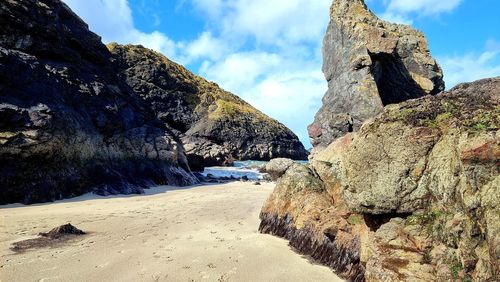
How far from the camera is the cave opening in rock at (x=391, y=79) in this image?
2617 cm

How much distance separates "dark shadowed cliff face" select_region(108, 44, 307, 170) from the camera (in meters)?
69.8

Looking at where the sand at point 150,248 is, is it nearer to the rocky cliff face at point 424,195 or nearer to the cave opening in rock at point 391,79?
the rocky cliff face at point 424,195

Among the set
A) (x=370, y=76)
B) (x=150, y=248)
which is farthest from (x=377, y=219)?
(x=370, y=76)

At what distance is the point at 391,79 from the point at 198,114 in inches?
2080

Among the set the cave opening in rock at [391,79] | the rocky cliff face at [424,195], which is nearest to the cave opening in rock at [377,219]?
the rocky cliff face at [424,195]

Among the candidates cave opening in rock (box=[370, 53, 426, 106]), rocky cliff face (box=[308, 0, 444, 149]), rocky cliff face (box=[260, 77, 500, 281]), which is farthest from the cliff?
cave opening in rock (box=[370, 53, 426, 106])

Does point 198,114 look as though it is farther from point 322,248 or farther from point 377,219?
point 377,219

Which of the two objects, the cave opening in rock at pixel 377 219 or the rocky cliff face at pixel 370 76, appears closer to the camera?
the cave opening in rock at pixel 377 219

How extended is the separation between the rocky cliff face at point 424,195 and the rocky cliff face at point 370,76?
735 inches

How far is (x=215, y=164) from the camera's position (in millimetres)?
53281

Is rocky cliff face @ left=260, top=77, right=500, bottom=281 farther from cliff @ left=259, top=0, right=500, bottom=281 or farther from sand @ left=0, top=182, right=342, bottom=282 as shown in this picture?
sand @ left=0, top=182, right=342, bottom=282

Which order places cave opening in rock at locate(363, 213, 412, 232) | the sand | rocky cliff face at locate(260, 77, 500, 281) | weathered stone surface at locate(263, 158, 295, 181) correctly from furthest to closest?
weathered stone surface at locate(263, 158, 295, 181)
the sand
cave opening in rock at locate(363, 213, 412, 232)
rocky cliff face at locate(260, 77, 500, 281)

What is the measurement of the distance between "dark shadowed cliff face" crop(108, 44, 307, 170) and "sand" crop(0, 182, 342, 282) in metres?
51.0

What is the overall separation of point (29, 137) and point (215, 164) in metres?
39.1
